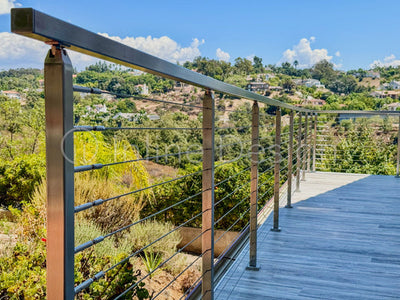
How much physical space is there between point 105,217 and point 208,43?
56.8 metres

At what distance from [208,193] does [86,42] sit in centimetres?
88

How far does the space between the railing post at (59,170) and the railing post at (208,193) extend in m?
0.77

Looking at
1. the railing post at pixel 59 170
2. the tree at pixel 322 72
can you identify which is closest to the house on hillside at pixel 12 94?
the railing post at pixel 59 170

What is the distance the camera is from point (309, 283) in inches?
78.0

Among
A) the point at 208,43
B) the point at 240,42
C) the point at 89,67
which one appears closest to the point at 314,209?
the point at 89,67

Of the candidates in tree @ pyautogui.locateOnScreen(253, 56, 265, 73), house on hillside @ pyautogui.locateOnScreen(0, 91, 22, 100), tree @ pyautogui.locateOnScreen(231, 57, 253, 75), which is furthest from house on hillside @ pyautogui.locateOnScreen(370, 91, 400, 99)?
house on hillside @ pyautogui.locateOnScreen(0, 91, 22, 100)

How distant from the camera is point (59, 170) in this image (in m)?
0.65

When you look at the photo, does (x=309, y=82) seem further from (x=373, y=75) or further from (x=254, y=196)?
(x=254, y=196)

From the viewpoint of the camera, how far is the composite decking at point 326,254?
74.9 inches

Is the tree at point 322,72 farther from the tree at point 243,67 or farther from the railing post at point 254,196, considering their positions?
the railing post at point 254,196

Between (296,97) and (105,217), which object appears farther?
(296,97)

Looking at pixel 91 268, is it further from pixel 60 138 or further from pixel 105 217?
pixel 60 138

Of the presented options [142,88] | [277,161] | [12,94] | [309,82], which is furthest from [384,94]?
[277,161]

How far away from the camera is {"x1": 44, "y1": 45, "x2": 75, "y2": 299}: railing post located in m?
0.64
